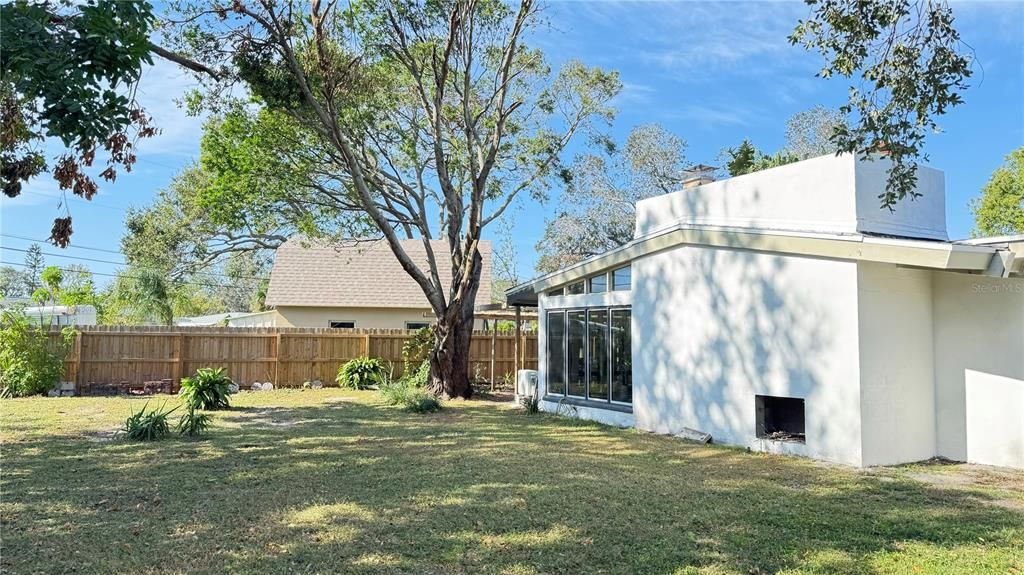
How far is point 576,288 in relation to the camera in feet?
43.1

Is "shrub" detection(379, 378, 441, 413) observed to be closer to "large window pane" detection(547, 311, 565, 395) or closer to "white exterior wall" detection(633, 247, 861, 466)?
"large window pane" detection(547, 311, 565, 395)

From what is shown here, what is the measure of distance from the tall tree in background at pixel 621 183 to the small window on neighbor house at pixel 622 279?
676 inches

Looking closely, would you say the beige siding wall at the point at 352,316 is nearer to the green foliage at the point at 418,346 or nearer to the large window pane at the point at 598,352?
the green foliage at the point at 418,346

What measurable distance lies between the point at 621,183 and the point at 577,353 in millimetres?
18463

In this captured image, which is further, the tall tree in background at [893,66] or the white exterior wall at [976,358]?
the white exterior wall at [976,358]

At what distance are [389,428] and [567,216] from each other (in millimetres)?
20794

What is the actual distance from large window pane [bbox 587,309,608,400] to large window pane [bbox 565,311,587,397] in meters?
0.16

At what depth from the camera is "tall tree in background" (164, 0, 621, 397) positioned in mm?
12320

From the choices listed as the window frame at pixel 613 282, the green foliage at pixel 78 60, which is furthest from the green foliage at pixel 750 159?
the green foliage at pixel 78 60

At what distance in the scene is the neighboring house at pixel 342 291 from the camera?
23.5 meters

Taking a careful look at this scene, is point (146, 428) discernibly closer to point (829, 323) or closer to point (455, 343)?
point (455, 343)

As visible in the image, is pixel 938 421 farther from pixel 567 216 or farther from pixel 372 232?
pixel 567 216

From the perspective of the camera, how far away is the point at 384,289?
24.2m

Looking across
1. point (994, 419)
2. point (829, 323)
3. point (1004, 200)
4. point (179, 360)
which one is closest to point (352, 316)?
point (179, 360)
